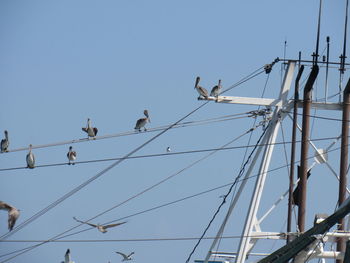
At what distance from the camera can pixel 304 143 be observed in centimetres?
6047

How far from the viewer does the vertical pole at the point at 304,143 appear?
5950 cm

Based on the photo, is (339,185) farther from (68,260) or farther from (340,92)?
(68,260)

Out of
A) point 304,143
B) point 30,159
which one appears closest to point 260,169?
point 304,143

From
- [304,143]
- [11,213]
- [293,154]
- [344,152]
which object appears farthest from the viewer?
[293,154]

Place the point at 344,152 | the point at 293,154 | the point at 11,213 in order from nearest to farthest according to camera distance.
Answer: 1. the point at 11,213
2. the point at 344,152
3. the point at 293,154

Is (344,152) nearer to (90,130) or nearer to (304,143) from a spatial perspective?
(304,143)

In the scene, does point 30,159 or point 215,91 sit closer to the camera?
point 30,159

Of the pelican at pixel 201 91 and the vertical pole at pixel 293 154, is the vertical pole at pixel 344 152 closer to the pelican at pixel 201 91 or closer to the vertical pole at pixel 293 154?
the vertical pole at pixel 293 154

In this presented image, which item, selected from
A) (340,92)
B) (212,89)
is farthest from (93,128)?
(340,92)

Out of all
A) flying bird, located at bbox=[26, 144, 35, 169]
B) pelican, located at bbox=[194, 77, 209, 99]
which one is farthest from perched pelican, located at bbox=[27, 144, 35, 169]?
pelican, located at bbox=[194, 77, 209, 99]

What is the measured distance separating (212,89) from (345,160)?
5671 mm

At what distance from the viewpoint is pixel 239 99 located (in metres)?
58.3

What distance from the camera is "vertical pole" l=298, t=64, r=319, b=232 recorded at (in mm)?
59500

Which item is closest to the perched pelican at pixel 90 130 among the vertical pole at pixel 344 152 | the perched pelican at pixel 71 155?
the perched pelican at pixel 71 155
